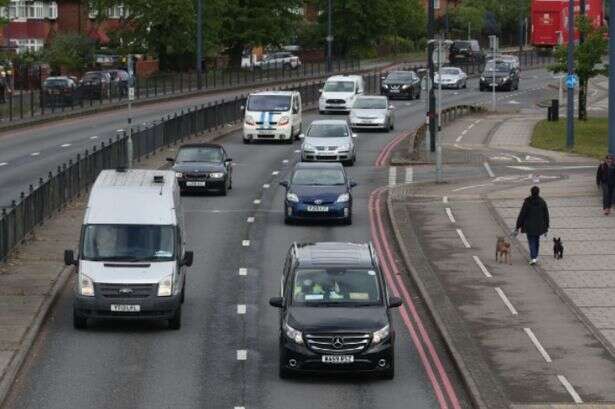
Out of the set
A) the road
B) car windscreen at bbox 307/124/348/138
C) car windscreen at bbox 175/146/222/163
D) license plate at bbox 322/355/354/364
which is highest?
car windscreen at bbox 307/124/348/138

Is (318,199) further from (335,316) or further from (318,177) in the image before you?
(335,316)

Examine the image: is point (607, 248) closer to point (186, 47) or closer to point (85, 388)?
point (85, 388)

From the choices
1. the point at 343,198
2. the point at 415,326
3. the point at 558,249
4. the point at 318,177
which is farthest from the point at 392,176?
the point at 415,326

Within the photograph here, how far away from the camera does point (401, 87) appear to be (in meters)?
94.7

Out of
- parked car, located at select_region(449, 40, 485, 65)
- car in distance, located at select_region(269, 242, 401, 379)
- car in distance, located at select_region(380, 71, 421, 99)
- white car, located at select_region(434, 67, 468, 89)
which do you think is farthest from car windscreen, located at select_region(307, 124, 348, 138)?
parked car, located at select_region(449, 40, 485, 65)

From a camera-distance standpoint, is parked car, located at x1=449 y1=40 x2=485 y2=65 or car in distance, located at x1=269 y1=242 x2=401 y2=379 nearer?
car in distance, located at x1=269 y1=242 x2=401 y2=379

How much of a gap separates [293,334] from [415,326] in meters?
5.46

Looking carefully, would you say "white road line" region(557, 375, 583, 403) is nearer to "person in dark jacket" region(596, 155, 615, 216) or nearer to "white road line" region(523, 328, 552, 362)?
"white road line" region(523, 328, 552, 362)

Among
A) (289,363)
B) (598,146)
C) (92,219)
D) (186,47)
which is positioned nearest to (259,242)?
(92,219)

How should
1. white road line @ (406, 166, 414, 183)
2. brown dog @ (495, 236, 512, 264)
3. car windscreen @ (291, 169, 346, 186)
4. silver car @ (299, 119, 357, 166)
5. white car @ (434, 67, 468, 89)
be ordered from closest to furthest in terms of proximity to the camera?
brown dog @ (495, 236, 512, 264) < car windscreen @ (291, 169, 346, 186) < white road line @ (406, 166, 414, 183) < silver car @ (299, 119, 357, 166) < white car @ (434, 67, 468, 89)

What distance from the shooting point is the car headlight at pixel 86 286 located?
27922mm

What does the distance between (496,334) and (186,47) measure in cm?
8283

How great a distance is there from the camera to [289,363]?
2431 cm

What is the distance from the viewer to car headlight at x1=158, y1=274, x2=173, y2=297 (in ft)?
91.9
